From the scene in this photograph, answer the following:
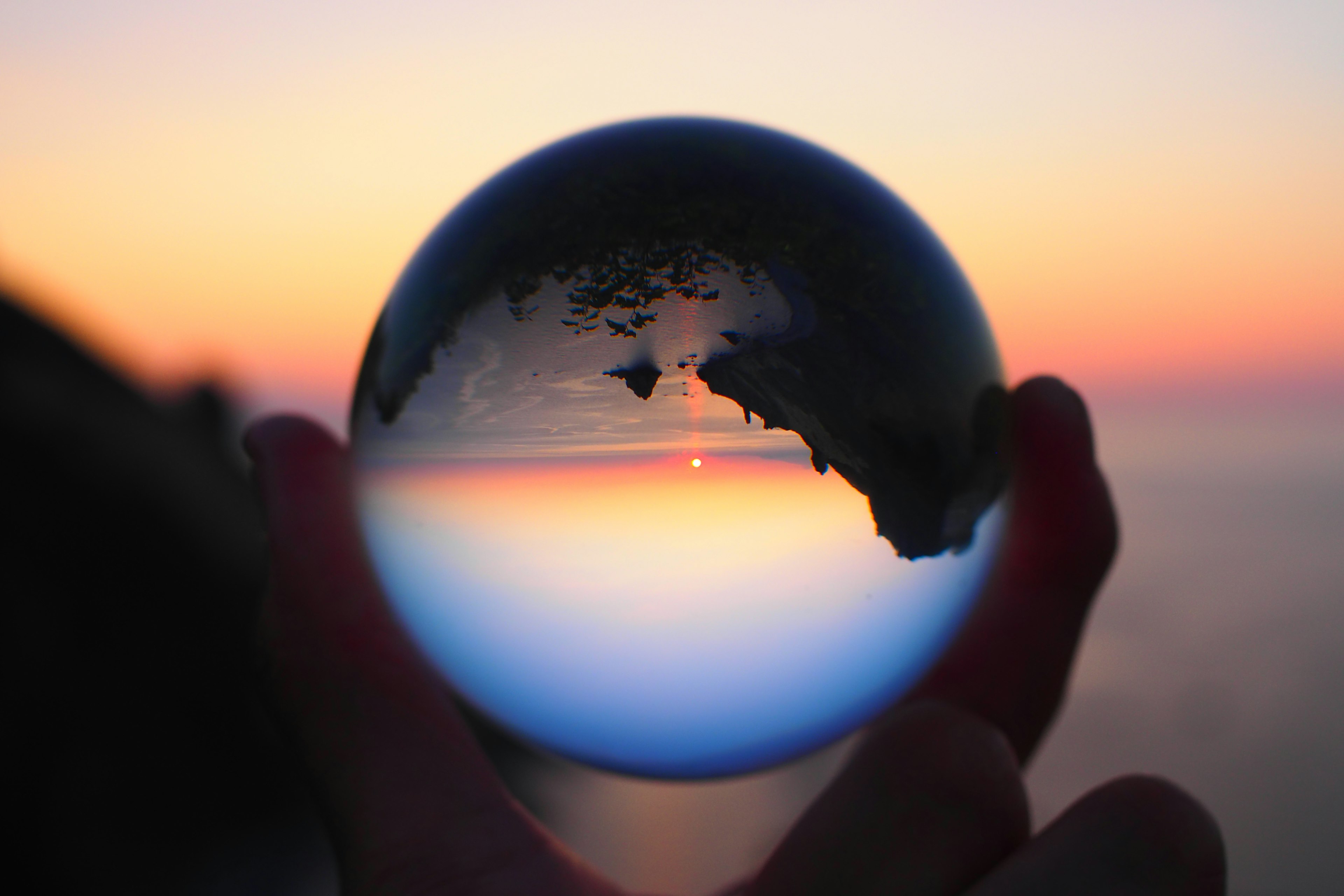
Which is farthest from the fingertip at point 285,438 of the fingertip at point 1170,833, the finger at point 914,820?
the fingertip at point 1170,833

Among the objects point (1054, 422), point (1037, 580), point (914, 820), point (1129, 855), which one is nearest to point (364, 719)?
point (914, 820)


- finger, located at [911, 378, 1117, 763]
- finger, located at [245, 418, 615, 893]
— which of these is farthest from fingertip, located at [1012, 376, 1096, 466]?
finger, located at [245, 418, 615, 893]

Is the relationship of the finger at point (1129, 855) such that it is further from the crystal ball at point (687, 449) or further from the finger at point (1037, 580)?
the finger at point (1037, 580)

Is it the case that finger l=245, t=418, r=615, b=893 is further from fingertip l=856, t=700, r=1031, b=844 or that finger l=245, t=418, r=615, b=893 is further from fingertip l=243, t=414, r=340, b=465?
fingertip l=856, t=700, r=1031, b=844

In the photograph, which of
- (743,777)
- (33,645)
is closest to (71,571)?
(33,645)

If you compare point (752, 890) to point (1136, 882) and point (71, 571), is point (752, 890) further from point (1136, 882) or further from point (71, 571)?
point (71, 571)

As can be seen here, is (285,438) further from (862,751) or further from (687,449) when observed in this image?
(862,751)
